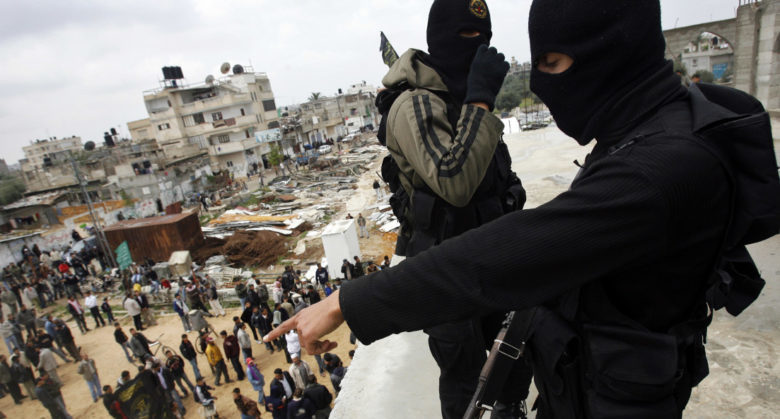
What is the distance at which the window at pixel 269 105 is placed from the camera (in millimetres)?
48875

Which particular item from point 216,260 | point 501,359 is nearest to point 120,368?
point 216,260

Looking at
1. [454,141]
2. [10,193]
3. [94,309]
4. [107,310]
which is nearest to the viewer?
[454,141]

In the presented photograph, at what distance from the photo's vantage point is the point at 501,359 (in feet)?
4.51

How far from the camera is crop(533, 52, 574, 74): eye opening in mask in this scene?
3.18 ft

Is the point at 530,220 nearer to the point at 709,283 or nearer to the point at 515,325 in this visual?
the point at 709,283

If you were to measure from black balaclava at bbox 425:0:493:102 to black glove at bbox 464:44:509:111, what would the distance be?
0.19 meters

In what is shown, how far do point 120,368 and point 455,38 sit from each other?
1319 centimetres

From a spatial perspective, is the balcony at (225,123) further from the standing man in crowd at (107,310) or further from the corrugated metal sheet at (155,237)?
the standing man in crowd at (107,310)

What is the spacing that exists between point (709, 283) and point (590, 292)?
26 centimetres

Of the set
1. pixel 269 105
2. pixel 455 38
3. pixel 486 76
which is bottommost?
pixel 486 76

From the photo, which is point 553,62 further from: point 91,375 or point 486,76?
point 91,375

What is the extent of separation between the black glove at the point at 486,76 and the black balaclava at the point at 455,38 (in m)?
0.19

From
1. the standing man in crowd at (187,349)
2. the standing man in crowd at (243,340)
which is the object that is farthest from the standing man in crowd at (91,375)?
the standing man in crowd at (243,340)

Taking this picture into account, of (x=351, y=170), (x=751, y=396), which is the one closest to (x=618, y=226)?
(x=751, y=396)
